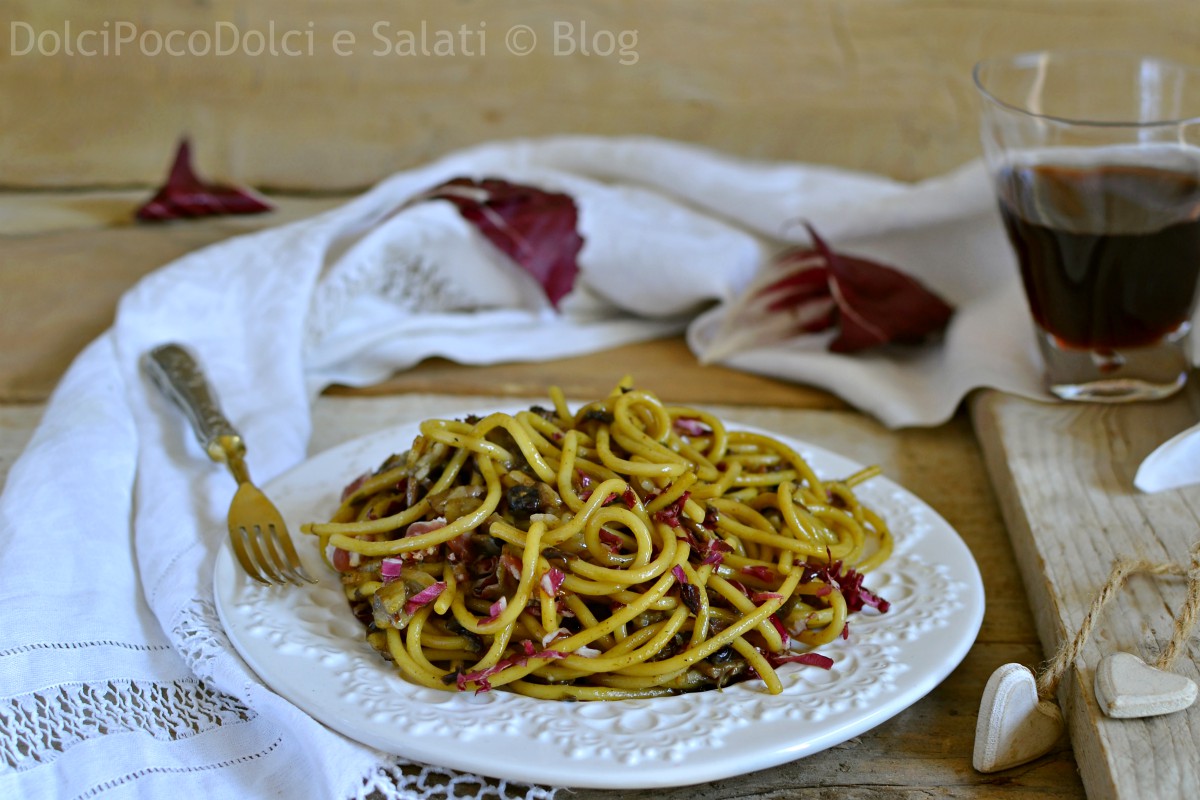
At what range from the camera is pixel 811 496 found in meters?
1.64

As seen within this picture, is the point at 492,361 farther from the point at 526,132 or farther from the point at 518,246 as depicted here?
the point at 526,132

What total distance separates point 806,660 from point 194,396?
42.7 inches

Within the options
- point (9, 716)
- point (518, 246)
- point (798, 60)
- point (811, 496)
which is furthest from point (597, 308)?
point (9, 716)

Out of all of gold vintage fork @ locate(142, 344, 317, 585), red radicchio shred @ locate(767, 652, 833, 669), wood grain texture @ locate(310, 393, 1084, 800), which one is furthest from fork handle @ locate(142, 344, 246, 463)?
red radicchio shred @ locate(767, 652, 833, 669)

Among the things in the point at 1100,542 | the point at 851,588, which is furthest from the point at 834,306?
the point at 851,588

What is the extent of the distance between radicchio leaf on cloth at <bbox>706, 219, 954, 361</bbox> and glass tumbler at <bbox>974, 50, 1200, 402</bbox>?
293 mm

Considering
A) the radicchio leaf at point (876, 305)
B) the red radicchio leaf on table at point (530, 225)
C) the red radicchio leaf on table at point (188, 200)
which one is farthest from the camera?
the red radicchio leaf on table at point (188, 200)

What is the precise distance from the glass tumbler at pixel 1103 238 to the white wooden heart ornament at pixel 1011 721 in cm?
88

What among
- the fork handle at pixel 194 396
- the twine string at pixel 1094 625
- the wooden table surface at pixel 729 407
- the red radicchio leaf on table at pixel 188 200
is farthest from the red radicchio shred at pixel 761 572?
the red radicchio leaf on table at pixel 188 200

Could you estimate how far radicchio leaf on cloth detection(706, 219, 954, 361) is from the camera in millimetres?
2328

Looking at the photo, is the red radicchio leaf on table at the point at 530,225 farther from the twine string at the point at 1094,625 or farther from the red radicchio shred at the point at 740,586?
the twine string at the point at 1094,625

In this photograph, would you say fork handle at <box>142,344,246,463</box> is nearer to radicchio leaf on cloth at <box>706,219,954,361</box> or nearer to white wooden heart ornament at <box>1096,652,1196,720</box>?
radicchio leaf on cloth at <box>706,219,954,361</box>

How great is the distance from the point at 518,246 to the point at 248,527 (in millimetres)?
1026

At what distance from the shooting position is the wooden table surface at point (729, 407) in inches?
51.8
